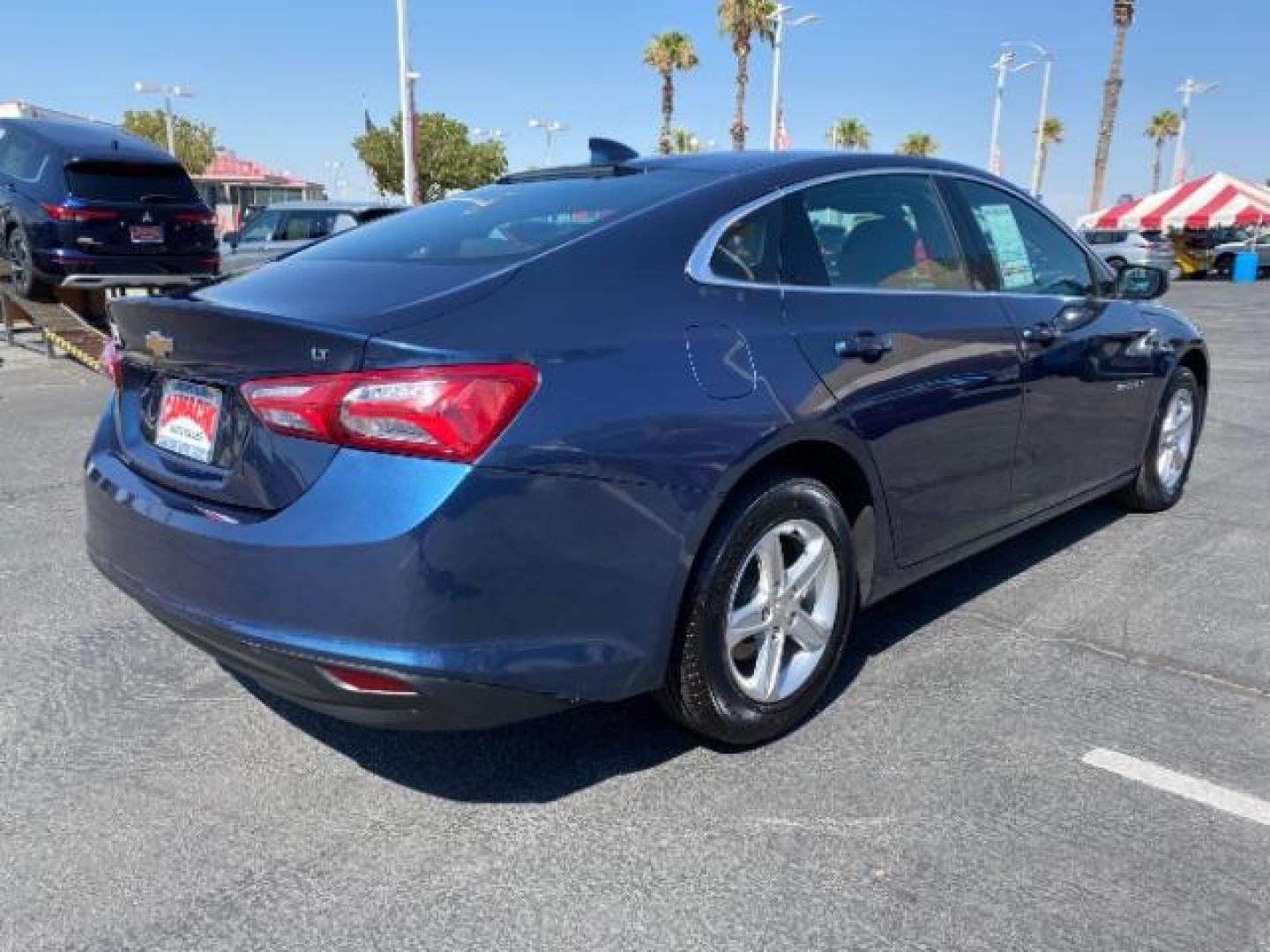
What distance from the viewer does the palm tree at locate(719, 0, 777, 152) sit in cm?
3972

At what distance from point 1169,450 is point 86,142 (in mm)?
10127

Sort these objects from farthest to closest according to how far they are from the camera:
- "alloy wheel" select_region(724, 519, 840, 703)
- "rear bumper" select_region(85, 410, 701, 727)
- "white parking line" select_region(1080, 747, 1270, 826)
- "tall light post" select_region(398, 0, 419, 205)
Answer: "tall light post" select_region(398, 0, 419, 205) → "alloy wheel" select_region(724, 519, 840, 703) → "white parking line" select_region(1080, 747, 1270, 826) → "rear bumper" select_region(85, 410, 701, 727)

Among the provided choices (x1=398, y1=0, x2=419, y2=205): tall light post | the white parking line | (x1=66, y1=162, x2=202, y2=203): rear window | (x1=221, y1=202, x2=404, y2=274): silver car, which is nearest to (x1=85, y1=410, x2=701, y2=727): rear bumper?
the white parking line

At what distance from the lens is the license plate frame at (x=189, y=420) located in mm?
2559

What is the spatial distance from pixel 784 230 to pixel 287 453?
1.56 meters

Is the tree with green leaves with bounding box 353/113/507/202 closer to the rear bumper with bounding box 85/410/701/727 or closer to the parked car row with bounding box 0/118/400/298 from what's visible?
the parked car row with bounding box 0/118/400/298

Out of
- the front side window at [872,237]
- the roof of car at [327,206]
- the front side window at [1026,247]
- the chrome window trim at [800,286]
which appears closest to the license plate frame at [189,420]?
the chrome window trim at [800,286]

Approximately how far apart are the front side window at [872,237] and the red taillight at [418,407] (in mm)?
1115

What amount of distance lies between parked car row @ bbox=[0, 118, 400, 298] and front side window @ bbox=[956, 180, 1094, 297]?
7374 millimetres

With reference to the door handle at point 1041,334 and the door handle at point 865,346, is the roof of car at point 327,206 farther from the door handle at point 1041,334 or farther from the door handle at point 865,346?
the door handle at point 865,346

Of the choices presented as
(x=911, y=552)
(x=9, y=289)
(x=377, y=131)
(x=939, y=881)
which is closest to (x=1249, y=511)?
(x=911, y=552)

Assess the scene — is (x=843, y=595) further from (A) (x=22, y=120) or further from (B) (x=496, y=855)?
(A) (x=22, y=120)

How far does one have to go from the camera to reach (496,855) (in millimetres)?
2494

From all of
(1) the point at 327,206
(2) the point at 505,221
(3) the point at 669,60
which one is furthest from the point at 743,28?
(2) the point at 505,221
